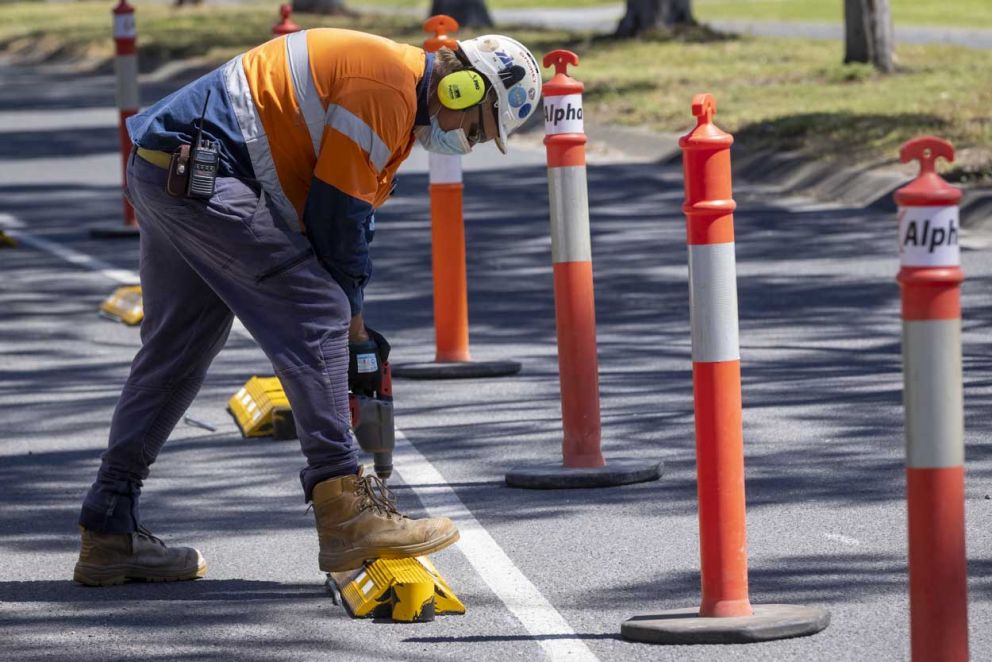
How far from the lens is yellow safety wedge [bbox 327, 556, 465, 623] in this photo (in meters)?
5.04

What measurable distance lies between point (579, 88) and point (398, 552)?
187cm

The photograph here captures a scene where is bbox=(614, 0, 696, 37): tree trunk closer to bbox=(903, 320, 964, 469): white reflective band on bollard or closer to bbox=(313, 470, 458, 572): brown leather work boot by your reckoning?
bbox=(313, 470, 458, 572): brown leather work boot

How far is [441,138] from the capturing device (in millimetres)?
5301

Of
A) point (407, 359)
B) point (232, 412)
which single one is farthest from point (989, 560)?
point (407, 359)

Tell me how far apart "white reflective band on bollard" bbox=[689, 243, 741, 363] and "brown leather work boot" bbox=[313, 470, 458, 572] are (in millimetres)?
989

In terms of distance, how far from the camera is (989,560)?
17.6 ft

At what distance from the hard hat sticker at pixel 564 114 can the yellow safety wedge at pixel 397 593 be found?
5.76 feet

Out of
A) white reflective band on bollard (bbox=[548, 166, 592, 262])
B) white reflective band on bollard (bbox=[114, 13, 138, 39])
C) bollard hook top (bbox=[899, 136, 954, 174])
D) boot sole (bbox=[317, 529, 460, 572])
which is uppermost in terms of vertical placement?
bollard hook top (bbox=[899, 136, 954, 174])

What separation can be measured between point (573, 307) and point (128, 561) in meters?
1.76

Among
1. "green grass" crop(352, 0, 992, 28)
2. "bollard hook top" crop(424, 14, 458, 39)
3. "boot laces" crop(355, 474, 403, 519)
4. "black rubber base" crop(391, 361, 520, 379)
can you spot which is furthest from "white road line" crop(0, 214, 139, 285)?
"green grass" crop(352, 0, 992, 28)

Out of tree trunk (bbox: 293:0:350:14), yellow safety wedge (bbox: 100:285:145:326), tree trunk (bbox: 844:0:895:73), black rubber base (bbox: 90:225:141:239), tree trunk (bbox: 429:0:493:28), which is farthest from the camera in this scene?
tree trunk (bbox: 293:0:350:14)

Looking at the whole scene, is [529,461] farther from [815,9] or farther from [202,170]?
[815,9]

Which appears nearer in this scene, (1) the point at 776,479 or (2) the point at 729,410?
(2) the point at 729,410

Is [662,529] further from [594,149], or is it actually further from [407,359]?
[594,149]
